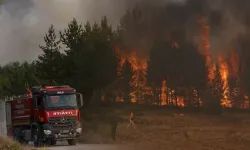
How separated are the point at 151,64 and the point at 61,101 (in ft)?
142

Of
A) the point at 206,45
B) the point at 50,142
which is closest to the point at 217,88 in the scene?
the point at 206,45

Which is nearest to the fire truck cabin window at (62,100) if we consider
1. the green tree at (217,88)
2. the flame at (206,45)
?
the green tree at (217,88)

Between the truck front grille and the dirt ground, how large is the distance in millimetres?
4198

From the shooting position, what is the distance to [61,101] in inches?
1182

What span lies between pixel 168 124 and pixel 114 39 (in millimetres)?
25905

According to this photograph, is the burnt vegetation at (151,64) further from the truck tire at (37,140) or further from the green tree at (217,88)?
the truck tire at (37,140)

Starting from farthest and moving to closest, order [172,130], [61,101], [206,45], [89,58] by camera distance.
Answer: [206,45]
[89,58]
[172,130]
[61,101]

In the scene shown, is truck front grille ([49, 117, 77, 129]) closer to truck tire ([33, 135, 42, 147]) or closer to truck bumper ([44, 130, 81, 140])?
truck bumper ([44, 130, 81, 140])

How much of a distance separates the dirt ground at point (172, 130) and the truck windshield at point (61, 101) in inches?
190

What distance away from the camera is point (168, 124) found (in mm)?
51125

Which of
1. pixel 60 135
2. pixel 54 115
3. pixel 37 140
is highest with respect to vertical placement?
pixel 54 115

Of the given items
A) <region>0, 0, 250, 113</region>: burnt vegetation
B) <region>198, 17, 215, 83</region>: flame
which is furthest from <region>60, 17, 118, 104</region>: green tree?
<region>198, 17, 215, 83</region>: flame

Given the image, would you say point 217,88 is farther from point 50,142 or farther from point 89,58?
point 50,142

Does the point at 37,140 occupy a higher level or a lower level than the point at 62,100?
lower
